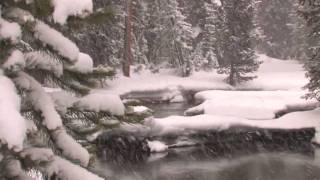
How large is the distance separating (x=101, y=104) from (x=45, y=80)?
1.30 ft

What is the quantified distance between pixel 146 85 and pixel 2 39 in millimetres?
27893

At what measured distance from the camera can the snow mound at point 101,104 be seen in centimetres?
339

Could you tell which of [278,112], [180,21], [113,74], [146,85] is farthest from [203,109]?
[113,74]

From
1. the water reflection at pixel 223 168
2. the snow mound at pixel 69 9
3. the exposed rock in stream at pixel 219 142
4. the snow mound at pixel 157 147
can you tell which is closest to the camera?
the snow mound at pixel 69 9

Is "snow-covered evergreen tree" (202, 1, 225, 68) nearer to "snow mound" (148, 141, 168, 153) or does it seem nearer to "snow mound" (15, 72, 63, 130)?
"snow mound" (148, 141, 168, 153)

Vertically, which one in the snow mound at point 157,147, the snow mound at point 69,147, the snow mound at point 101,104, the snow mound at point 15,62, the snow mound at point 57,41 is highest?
the snow mound at point 57,41

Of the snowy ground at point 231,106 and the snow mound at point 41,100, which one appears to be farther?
the snowy ground at point 231,106

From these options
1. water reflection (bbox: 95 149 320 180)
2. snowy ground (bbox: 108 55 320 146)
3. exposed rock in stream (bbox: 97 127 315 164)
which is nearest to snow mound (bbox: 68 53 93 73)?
snowy ground (bbox: 108 55 320 146)

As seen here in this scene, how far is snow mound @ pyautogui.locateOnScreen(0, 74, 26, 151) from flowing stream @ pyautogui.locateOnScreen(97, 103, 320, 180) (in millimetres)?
11161

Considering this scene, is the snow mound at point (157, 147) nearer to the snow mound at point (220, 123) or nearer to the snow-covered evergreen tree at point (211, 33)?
the snow mound at point (220, 123)

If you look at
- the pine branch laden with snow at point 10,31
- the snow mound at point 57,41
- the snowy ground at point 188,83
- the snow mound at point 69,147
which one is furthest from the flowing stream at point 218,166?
the snowy ground at point 188,83

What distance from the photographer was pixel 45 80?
329 centimetres

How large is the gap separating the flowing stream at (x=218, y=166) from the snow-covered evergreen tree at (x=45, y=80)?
1049 centimetres

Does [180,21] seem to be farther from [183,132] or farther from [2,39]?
[2,39]
